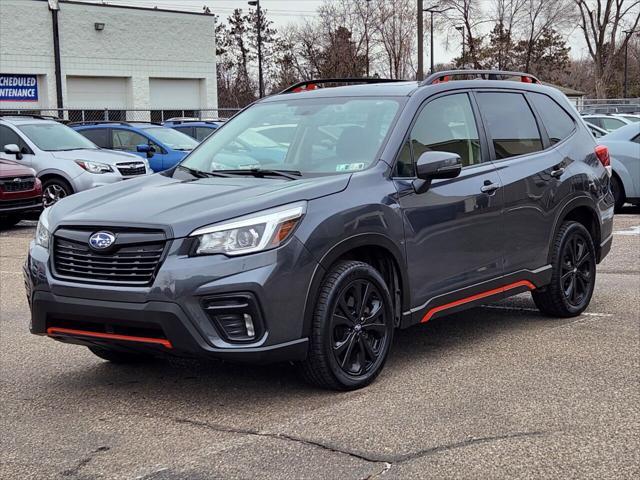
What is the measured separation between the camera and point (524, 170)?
633 cm

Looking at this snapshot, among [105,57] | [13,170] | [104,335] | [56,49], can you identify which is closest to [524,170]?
[104,335]

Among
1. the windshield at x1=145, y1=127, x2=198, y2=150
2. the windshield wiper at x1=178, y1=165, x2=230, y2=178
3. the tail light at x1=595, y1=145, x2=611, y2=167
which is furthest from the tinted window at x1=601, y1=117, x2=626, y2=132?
the windshield wiper at x1=178, y1=165, x2=230, y2=178

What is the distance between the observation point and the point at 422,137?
565 centimetres

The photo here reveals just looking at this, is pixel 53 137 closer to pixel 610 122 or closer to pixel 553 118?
pixel 553 118

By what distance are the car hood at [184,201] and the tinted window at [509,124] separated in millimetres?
1590

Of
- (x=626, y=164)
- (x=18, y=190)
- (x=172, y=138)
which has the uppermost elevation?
(x=172, y=138)

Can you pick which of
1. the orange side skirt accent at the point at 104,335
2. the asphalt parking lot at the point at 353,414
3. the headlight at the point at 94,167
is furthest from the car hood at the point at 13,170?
the orange side skirt accent at the point at 104,335

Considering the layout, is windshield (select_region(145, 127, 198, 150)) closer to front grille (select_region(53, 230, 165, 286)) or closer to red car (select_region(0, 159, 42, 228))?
red car (select_region(0, 159, 42, 228))

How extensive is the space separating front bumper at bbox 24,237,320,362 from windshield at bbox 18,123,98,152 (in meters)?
12.0

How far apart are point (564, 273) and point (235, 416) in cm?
323

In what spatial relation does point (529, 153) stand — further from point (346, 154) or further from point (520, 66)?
point (520, 66)

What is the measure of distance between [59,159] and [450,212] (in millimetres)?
11369

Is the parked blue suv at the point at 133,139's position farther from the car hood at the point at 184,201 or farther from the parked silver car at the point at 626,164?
the car hood at the point at 184,201

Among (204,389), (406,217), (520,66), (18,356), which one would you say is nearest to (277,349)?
(204,389)
